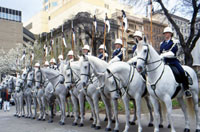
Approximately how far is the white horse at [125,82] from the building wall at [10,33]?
69.0m

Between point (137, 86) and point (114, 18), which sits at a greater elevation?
point (114, 18)

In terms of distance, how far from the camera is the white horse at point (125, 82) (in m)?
7.68

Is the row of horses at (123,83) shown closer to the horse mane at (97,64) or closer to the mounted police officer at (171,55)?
the horse mane at (97,64)

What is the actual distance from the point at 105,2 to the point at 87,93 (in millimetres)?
59303

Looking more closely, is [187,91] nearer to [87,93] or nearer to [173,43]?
[173,43]

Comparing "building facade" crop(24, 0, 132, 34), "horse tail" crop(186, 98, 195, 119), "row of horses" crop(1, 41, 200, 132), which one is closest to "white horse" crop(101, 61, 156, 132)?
"row of horses" crop(1, 41, 200, 132)

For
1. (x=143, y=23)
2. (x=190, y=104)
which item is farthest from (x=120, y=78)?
(x=143, y=23)

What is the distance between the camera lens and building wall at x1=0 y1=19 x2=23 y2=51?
2788 inches

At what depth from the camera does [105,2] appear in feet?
214

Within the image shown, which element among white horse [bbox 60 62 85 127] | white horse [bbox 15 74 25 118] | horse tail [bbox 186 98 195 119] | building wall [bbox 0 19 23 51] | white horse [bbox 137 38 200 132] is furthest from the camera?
building wall [bbox 0 19 23 51]

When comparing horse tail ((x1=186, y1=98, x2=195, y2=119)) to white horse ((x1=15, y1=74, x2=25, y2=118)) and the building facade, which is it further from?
the building facade

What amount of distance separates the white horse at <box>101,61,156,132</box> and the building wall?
68955 millimetres

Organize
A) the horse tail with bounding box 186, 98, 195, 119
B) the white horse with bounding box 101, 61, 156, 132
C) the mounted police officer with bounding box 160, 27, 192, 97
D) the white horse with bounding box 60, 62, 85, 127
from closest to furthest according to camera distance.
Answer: the mounted police officer with bounding box 160, 27, 192, 97, the white horse with bounding box 101, 61, 156, 132, the horse tail with bounding box 186, 98, 195, 119, the white horse with bounding box 60, 62, 85, 127

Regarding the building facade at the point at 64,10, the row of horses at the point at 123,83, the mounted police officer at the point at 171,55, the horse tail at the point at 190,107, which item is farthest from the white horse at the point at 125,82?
the building facade at the point at 64,10
